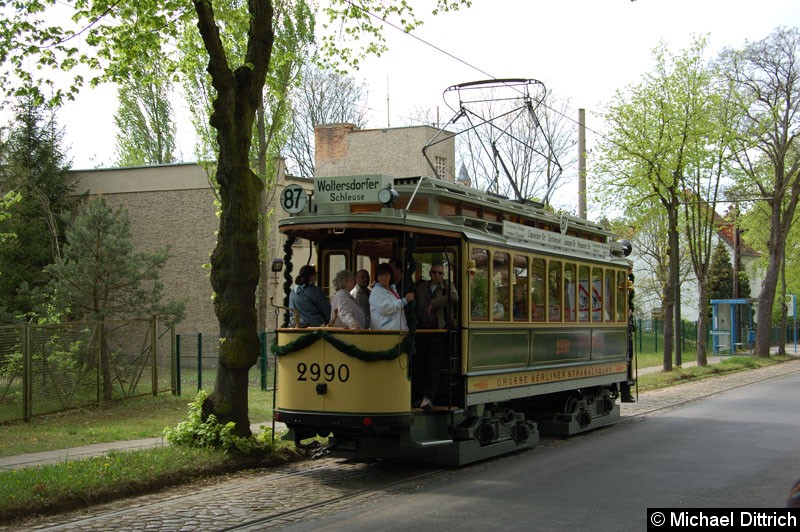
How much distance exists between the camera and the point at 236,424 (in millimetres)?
11617

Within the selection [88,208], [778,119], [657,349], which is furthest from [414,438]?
[657,349]

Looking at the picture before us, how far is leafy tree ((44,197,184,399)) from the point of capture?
62.5 ft

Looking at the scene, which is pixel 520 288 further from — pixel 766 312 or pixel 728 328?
pixel 728 328

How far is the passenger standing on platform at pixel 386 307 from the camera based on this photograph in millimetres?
10383

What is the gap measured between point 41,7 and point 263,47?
2.84 metres

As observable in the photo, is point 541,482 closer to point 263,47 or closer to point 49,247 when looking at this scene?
point 263,47

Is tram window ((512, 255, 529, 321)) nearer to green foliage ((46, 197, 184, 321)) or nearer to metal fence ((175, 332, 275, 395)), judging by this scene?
metal fence ((175, 332, 275, 395))

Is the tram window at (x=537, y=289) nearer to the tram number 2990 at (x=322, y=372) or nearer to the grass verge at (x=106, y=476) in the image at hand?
the tram number 2990 at (x=322, y=372)

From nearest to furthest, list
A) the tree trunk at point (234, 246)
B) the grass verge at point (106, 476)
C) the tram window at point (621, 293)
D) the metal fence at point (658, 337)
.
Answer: the grass verge at point (106, 476), the tree trunk at point (234, 246), the tram window at point (621, 293), the metal fence at point (658, 337)

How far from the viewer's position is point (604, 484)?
32.7 ft

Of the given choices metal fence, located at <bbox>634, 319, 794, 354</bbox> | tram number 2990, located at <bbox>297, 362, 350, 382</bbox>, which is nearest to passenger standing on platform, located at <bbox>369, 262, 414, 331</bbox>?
tram number 2990, located at <bbox>297, 362, 350, 382</bbox>

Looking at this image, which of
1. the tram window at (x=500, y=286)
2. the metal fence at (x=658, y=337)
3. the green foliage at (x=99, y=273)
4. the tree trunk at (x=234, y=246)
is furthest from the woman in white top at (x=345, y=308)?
the metal fence at (x=658, y=337)

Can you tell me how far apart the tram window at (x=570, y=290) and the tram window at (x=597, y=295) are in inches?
35.7

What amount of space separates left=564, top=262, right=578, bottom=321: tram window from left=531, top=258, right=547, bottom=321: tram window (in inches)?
38.5
